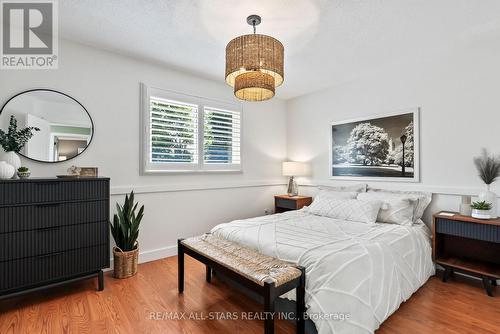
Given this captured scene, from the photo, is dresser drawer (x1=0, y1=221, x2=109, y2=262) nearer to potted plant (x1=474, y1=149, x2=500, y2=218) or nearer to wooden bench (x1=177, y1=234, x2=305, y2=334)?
wooden bench (x1=177, y1=234, x2=305, y2=334)

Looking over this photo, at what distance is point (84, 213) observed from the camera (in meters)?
2.30

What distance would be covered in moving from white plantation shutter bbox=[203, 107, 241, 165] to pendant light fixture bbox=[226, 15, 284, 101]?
63.2 inches

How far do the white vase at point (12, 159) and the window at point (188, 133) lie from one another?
1.15 meters

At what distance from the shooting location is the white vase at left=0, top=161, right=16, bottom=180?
2.02m

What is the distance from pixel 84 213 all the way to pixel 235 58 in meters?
1.95

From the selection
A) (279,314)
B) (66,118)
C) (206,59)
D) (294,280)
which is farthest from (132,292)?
(206,59)

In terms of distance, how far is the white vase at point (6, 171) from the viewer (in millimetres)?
2021

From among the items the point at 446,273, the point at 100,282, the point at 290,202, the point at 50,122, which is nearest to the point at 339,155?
the point at 290,202

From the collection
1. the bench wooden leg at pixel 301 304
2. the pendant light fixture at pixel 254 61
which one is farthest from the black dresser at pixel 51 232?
the bench wooden leg at pixel 301 304

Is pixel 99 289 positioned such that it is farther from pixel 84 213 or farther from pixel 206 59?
pixel 206 59

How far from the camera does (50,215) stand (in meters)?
2.14

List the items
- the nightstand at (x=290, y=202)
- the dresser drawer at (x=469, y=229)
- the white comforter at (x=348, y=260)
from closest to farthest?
the white comforter at (x=348, y=260)
the dresser drawer at (x=469, y=229)
the nightstand at (x=290, y=202)

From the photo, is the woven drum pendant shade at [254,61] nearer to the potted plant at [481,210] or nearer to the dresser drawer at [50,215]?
the dresser drawer at [50,215]

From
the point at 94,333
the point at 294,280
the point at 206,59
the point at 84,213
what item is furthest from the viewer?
the point at 206,59
